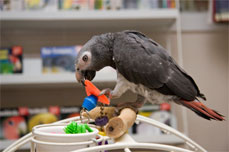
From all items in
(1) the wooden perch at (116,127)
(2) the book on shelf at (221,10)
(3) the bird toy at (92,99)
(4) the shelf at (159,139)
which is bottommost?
(4) the shelf at (159,139)

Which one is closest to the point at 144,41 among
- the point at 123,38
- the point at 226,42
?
the point at 123,38

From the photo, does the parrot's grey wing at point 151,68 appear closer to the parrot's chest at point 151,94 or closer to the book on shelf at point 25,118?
the parrot's chest at point 151,94

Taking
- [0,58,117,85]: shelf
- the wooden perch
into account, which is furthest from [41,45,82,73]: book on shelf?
the wooden perch

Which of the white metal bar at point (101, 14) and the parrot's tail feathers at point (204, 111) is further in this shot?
the white metal bar at point (101, 14)

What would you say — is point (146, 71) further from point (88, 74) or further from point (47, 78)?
point (47, 78)

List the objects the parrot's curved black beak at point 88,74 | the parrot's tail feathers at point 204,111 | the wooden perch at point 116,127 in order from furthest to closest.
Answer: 1. the parrot's curved black beak at point 88,74
2. the parrot's tail feathers at point 204,111
3. the wooden perch at point 116,127

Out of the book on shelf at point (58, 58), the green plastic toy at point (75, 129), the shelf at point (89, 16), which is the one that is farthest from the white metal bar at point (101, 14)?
the green plastic toy at point (75, 129)

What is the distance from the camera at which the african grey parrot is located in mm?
540

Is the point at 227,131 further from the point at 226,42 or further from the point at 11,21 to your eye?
the point at 11,21

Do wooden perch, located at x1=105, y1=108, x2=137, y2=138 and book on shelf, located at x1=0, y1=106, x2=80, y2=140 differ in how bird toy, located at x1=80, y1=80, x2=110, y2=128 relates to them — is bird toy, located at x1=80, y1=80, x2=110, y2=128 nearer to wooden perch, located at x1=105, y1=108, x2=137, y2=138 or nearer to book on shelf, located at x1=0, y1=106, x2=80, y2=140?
wooden perch, located at x1=105, y1=108, x2=137, y2=138

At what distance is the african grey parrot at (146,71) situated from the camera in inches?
21.3

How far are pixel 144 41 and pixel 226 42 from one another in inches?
43.7

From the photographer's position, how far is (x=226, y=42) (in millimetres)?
1499

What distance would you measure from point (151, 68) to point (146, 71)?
12mm
